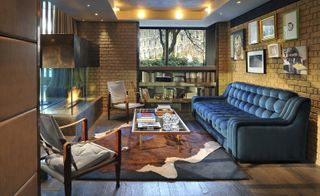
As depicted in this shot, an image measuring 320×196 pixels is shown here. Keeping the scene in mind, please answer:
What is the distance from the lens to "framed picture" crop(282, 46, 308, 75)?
430 centimetres

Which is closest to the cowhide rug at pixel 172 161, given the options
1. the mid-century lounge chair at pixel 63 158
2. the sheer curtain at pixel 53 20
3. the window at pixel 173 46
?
the mid-century lounge chair at pixel 63 158

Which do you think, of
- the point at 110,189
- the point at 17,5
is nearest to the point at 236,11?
the point at 110,189

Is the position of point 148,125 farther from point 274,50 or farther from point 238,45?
point 238,45

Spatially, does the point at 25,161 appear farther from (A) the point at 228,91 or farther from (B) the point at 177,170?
(A) the point at 228,91

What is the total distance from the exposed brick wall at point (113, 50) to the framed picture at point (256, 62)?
9.93 ft

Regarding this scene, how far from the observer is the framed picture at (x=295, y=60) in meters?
4.30

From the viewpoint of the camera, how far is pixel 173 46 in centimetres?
877

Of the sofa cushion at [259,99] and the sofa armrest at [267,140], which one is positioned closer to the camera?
the sofa armrest at [267,140]

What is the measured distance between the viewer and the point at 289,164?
403 centimetres

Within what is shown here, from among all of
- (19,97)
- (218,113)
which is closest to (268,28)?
(218,113)

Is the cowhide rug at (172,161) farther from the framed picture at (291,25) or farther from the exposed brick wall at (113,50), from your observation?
the exposed brick wall at (113,50)

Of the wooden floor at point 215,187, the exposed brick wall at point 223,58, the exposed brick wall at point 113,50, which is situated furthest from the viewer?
the exposed brick wall at point 223,58

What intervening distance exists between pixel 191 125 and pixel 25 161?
16.0 feet

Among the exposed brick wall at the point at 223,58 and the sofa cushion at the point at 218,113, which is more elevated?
the exposed brick wall at the point at 223,58
